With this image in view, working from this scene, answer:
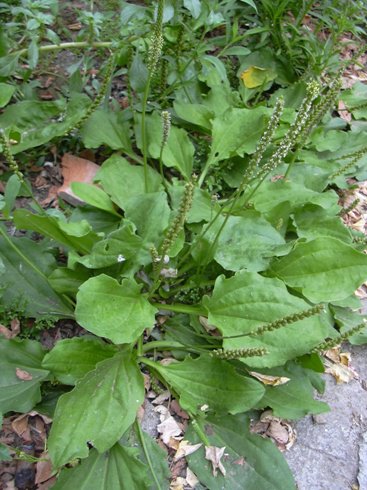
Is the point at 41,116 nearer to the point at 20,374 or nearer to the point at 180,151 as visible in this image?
the point at 180,151

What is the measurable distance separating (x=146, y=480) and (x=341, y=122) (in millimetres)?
2755

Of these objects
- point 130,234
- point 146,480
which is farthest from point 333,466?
point 130,234

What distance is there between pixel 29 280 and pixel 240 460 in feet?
4.14

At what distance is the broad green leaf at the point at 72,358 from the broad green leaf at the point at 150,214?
0.56 metres

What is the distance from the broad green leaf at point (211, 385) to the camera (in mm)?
2207

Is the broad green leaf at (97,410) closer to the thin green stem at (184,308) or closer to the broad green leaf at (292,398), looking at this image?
the thin green stem at (184,308)

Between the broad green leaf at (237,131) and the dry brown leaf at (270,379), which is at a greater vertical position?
the broad green leaf at (237,131)

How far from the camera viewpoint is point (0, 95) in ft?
9.37

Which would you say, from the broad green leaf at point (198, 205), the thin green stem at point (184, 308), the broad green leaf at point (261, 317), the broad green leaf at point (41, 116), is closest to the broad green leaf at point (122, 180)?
the broad green leaf at point (198, 205)

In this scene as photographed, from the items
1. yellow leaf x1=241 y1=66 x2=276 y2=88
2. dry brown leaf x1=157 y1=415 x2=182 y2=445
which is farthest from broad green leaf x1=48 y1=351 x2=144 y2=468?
yellow leaf x1=241 y1=66 x2=276 y2=88

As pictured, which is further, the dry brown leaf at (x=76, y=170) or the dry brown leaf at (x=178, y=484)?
the dry brown leaf at (x=76, y=170)

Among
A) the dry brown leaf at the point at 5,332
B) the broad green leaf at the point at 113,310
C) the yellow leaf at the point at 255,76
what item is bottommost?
the dry brown leaf at the point at 5,332

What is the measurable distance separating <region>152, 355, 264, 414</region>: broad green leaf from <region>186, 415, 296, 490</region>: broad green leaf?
0.12 meters

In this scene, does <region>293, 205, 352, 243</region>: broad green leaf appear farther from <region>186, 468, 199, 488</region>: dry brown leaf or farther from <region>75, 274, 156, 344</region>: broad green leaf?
<region>186, 468, 199, 488</region>: dry brown leaf
